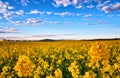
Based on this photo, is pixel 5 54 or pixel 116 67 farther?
pixel 5 54

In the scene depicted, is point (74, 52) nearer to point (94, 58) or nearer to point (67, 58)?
point (67, 58)

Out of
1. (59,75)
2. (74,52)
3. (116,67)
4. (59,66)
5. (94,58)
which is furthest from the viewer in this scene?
(74,52)

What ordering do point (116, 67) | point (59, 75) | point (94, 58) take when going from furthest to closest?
point (116, 67), point (94, 58), point (59, 75)

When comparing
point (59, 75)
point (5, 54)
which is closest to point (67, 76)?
point (59, 75)

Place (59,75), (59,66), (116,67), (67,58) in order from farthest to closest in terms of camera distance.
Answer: (67,58), (59,66), (116,67), (59,75)

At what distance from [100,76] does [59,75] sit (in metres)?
1.28

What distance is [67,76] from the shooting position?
10.9 meters

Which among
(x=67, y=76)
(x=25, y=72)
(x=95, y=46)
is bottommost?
(x=67, y=76)

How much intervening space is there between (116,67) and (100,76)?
0.82 meters

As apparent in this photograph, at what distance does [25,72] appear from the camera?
20.7 feet

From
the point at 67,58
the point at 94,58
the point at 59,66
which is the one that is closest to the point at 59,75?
the point at 94,58

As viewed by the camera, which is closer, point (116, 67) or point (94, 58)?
point (94, 58)

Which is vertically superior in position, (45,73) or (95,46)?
(95,46)

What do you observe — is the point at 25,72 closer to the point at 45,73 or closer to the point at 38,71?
the point at 38,71
